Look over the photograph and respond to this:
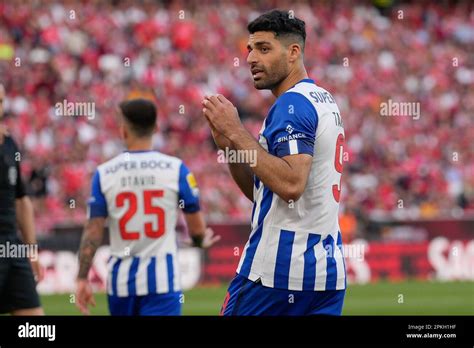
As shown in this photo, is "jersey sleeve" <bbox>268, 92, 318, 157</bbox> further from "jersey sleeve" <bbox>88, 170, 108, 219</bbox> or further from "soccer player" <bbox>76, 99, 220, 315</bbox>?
"jersey sleeve" <bbox>88, 170, 108, 219</bbox>

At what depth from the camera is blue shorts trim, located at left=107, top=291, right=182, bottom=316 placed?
7.03 metres

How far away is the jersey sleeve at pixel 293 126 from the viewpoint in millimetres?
4984

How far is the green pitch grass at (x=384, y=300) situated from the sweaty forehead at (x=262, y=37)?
27.0 feet

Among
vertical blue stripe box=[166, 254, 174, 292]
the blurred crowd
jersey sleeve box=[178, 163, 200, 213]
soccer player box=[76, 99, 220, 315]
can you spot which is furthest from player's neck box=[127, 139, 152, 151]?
the blurred crowd

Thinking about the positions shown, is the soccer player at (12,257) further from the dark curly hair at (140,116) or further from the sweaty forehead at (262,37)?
the sweaty forehead at (262,37)

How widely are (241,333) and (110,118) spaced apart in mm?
14851

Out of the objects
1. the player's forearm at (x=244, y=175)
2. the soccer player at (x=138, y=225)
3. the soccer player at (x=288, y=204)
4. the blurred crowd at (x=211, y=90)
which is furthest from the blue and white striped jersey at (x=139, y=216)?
the blurred crowd at (x=211, y=90)

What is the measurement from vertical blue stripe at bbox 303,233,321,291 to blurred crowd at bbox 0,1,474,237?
1198 centimetres

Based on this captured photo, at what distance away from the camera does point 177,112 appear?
2086 cm

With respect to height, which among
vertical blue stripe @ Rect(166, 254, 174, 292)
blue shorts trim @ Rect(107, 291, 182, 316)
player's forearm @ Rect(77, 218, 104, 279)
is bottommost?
blue shorts trim @ Rect(107, 291, 182, 316)

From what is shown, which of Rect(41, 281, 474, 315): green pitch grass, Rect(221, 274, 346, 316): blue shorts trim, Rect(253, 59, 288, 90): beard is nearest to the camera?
Rect(221, 274, 346, 316): blue shorts trim

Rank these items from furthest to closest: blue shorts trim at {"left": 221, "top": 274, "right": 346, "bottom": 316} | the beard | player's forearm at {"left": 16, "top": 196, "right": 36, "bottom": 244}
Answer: player's forearm at {"left": 16, "top": 196, "right": 36, "bottom": 244} < the beard < blue shorts trim at {"left": 221, "top": 274, "right": 346, "bottom": 316}

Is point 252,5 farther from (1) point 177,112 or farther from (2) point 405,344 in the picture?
(2) point 405,344

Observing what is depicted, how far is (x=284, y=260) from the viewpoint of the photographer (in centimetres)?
515
